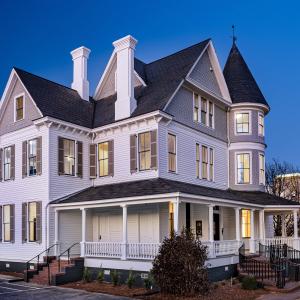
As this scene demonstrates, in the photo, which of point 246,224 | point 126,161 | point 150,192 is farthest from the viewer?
point 246,224

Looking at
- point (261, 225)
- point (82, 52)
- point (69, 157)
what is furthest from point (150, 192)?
point (82, 52)

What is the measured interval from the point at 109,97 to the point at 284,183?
32528mm

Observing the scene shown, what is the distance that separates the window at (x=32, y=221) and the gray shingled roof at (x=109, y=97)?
4.84 m

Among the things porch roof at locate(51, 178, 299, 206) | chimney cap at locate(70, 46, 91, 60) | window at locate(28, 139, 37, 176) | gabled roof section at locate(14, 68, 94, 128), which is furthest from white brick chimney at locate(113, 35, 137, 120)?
window at locate(28, 139, 37, 176)

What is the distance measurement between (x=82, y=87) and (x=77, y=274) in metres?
11.8

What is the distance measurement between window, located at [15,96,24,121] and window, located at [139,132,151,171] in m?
7.12

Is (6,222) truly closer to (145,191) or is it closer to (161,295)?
(145,191)

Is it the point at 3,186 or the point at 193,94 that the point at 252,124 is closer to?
the point at 193,94

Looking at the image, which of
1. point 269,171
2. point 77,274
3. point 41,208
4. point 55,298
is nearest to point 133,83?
point 41,208

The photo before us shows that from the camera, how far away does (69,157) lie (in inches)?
968

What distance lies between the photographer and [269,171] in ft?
A: 182

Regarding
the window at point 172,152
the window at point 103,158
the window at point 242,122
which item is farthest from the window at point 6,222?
the window at point 242,122

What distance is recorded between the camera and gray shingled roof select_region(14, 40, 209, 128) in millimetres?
23812

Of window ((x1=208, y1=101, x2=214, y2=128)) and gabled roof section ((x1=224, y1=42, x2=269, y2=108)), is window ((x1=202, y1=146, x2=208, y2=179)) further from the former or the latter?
gabled roof section ((x1=224, y1=42, x2=269, y2=108))
